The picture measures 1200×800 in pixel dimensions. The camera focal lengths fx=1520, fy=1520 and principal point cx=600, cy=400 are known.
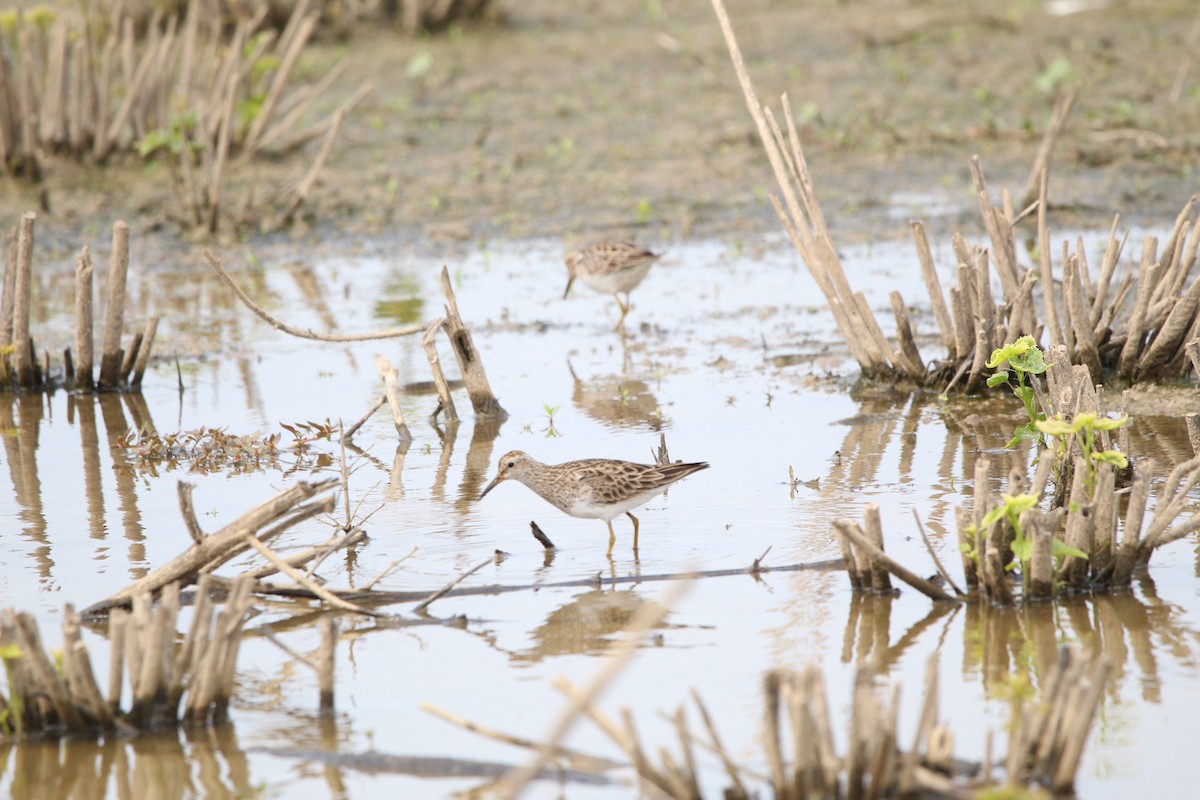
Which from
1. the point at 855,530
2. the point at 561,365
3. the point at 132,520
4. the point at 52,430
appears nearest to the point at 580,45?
the point at 561,365

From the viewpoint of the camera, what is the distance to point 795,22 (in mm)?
19297

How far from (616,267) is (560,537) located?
4185mm

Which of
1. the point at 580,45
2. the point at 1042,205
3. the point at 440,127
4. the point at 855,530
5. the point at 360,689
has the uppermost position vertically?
the point at 580,45

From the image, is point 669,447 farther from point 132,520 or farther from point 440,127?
point 440,127

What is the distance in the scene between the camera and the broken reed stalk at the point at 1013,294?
742 centimetres

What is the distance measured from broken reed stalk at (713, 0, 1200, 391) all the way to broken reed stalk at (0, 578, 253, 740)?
13.1ft

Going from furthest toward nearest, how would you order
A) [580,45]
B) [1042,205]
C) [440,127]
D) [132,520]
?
[580,45] → [440,127] → [1042,205] → [132,520]

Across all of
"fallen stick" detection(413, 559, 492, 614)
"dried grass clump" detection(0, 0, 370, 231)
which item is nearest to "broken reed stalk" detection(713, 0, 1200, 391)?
"fallen stick" detection(413, 559, 492, 614)

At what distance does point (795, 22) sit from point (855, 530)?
49.9ft

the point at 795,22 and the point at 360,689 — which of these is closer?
the point at 360,689

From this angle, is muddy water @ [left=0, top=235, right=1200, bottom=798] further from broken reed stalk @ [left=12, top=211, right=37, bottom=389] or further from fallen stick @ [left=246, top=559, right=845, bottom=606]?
broken reed stalk @ [left=12, top=211, right=37, bottom=389]

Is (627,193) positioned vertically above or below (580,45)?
below

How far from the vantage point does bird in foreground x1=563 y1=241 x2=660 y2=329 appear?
10.6 meters

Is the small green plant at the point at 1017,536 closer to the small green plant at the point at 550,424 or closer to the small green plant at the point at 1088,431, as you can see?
the small green plant at the point at 1088,431
